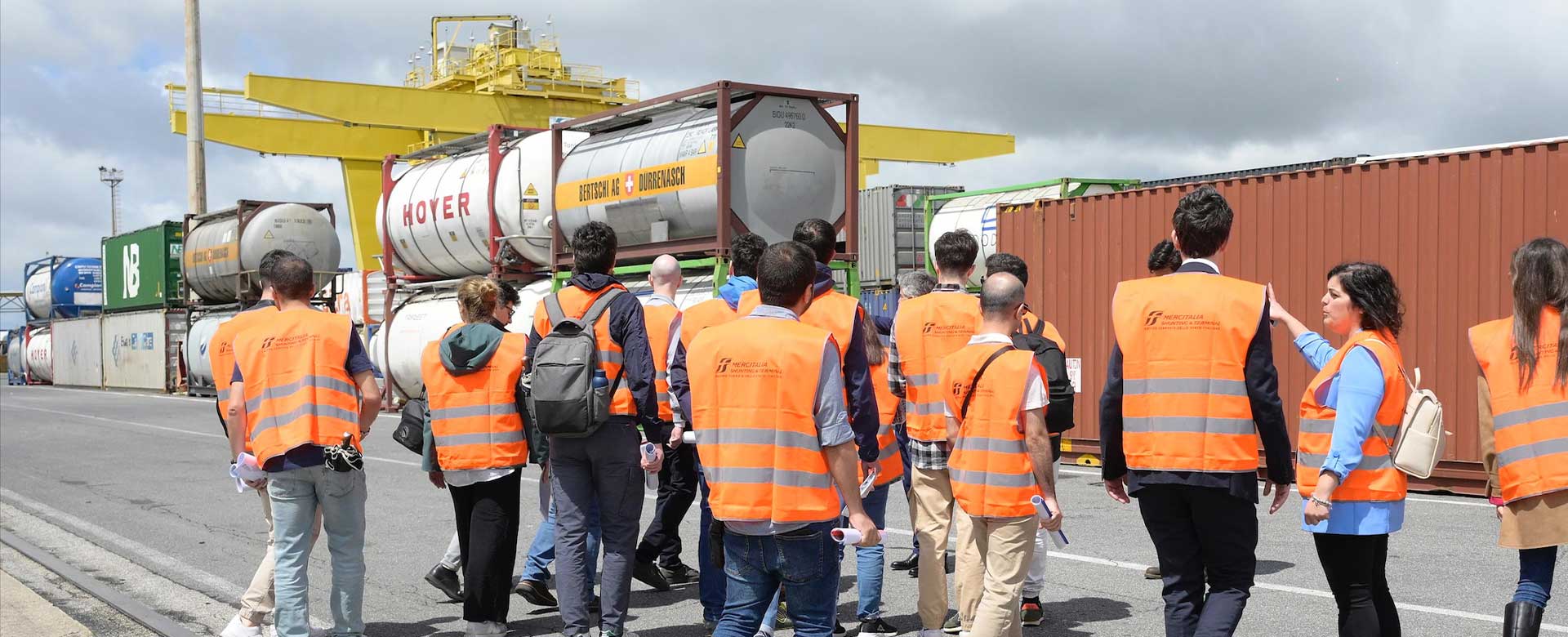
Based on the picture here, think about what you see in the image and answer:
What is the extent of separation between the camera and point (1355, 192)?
11.4m

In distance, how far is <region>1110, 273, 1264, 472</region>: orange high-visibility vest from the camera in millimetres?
4109

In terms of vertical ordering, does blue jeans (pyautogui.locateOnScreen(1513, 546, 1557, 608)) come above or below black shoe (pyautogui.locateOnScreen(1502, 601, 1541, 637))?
above

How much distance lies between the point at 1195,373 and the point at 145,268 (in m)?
33.0

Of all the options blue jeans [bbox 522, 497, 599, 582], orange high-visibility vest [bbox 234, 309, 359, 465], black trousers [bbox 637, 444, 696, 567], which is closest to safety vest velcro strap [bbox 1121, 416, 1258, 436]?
black trousers [bbox 637, 444, 696, 567]

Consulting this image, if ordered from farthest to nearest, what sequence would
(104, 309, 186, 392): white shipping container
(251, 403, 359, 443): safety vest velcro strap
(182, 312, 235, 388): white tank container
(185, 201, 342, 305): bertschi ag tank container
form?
(104, 309, 186, 392): white shipping container
(182, 312, 235, 388): white tank container
(185, 201, 342, 305): bertschi ag tank container
(251, 403, 359, 443): safety vest velcro strap

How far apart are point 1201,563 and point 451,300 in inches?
500

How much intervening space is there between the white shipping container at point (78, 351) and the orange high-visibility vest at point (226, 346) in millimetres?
35073

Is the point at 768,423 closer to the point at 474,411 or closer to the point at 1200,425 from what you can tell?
the point at 1200,425

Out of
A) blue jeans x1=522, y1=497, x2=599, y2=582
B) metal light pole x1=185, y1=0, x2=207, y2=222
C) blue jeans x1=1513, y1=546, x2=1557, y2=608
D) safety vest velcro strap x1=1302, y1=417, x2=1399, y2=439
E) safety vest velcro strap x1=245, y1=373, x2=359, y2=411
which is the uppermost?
metal light pole x1=185, y1=0, x2=207, y2=222

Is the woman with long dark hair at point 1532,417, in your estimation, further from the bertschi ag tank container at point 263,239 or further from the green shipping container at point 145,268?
the green shipping container at point 145,268

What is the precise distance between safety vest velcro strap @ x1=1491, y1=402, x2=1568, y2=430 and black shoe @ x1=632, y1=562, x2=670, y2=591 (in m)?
4.32

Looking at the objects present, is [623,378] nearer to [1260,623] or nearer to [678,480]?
[678,480]

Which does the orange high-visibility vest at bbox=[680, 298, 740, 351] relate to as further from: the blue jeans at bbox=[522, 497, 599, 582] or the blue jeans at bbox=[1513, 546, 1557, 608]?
the blue jeans at bbox=[1513, 546, 1557, 608]

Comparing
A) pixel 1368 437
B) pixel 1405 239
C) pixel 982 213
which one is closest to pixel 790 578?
pixel 1368 437
